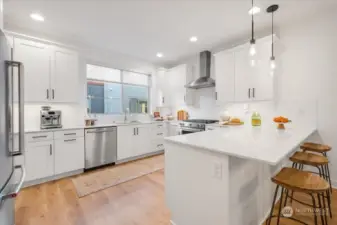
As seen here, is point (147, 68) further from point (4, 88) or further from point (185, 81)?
point (4, 88)

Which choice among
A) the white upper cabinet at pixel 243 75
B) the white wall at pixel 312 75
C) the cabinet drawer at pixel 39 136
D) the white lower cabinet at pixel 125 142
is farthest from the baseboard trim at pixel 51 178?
the white wall at pixel 312 75

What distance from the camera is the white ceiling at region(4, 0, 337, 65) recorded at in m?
2.44

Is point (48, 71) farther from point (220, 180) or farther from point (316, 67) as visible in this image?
Answer: point (316, 67)

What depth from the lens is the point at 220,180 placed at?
1.38 meters

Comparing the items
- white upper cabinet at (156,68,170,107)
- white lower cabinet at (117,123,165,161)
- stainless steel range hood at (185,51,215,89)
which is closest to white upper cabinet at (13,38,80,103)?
white lower cabinet at (117,123,165,161)

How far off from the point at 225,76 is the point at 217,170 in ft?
9.20

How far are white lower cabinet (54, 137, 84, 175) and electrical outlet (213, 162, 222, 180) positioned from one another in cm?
295

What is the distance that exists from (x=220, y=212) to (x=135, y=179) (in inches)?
81.1

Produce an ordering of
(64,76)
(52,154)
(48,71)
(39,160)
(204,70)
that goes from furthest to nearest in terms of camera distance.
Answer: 1. (204,70)
2. (64,76)
3. (48,71)
4. (52,154)
5. (39,160)

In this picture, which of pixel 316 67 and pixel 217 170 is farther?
pixel 316 67

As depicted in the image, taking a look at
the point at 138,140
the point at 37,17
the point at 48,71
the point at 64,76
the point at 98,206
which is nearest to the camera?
the point at 98,206

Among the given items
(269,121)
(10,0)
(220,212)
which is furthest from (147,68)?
(220,212)

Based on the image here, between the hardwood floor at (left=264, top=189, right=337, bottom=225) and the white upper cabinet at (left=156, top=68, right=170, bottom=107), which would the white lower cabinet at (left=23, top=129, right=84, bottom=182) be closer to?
the white upper cabinet at (left=156, top=68, right=170, bottom=107)

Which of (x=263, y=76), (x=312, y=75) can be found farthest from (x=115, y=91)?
(x=312, y=75)
